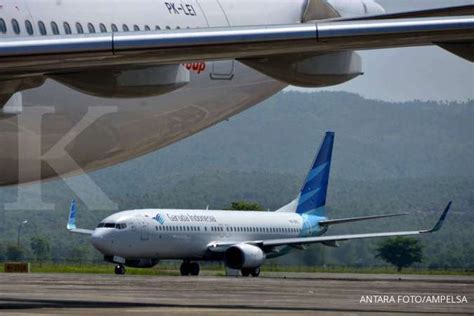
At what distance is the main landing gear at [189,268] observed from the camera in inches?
2253

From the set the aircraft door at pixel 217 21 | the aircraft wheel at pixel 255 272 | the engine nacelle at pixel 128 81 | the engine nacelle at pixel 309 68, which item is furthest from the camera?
the aircraft wheel at pixel 255 272

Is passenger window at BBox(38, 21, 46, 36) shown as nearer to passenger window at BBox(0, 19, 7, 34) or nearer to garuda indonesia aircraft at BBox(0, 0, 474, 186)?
garuda indonesia aircraft at BBox(0, 0, 474, 186)

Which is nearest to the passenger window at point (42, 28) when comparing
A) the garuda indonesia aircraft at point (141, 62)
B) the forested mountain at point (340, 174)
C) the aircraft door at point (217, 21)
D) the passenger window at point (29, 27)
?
the garuda indonesia aircraft at point (141, 62)

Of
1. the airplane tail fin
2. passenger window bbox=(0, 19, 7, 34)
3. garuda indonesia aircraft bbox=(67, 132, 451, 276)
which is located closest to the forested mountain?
the airplane tail fin

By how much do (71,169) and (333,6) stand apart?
588cm

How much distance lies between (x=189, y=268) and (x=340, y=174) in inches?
1425

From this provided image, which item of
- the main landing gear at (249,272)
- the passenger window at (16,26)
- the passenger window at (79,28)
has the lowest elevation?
the main landing gear at (249,272)

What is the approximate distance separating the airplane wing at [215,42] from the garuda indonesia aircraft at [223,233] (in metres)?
33.2

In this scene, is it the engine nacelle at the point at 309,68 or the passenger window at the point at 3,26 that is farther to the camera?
the engine nacelle at the point at 309,68

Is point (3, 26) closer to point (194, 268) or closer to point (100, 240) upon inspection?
point (100, 240)

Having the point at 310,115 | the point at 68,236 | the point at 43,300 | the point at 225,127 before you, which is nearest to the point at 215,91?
the point at 43,300

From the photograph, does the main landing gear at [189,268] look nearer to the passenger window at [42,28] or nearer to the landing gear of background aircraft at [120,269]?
the landing gear of background aircraft at [120,269]

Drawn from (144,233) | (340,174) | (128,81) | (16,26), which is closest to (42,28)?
(16,26)

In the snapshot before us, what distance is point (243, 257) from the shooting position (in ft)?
182
